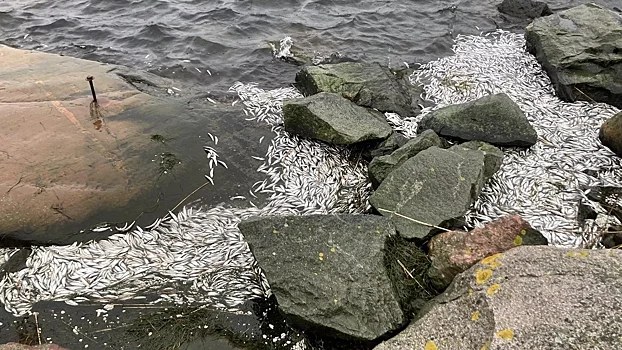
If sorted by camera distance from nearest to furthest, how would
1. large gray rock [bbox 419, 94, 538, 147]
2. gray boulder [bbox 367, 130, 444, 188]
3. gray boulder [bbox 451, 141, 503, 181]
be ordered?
gray boulder [bbox 367, 130, 444, 188]
gray boulder [bbox 451, 141, 503, 181]
large gray rock [bbox 419, 94, 538, 147]

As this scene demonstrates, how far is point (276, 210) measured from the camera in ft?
20.0

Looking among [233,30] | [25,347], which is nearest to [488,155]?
[25,347]

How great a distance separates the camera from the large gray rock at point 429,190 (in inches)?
213

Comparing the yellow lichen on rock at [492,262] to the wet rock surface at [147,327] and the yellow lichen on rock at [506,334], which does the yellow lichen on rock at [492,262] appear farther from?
the wet rock surface at [147,327]

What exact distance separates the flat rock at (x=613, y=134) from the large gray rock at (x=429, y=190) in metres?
2.44

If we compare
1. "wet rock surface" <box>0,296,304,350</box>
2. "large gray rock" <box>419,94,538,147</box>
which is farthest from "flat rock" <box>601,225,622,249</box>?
"wet rock surface" <box>0,296,304,350</box>

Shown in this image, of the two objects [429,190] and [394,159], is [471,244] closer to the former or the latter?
[429,190]

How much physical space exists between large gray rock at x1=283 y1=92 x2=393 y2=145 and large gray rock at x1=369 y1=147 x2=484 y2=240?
1.12 meters

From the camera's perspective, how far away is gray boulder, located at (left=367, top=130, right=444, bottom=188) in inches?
244

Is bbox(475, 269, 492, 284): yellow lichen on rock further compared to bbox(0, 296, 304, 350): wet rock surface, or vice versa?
bbox(0, 296, 304, 350): wet rock surface

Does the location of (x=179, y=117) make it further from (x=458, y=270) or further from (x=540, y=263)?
(x=540, y=263)

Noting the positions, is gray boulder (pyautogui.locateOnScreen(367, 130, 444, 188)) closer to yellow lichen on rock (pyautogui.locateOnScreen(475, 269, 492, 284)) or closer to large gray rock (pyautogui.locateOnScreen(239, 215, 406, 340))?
large gray rock (pyautogui.locateOnScreen(239, 215, 406, 340))

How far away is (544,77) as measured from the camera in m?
9.13

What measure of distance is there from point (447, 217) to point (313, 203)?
5.72ft
